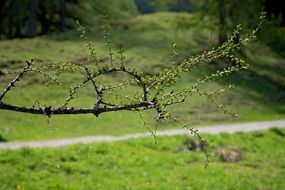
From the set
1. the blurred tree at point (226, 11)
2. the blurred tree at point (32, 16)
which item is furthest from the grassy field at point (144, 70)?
the blurred tree at point (32, 16)

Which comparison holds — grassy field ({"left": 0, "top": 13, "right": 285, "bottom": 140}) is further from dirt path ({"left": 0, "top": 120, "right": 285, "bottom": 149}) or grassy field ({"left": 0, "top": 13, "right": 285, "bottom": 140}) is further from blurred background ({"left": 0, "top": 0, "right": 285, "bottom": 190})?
dirt path ({"left": 0, "top": 120, "right": 285, "bottom": 149})

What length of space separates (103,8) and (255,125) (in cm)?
3081

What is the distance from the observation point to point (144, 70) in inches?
1410

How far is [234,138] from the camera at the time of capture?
22109mm

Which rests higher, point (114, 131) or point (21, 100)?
point (21, 100)

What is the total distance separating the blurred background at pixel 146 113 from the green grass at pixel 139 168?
0.03 meters

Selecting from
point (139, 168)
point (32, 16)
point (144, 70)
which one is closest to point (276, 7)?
point (144, 70)

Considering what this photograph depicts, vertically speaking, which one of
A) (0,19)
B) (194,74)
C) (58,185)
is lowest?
(58,185)

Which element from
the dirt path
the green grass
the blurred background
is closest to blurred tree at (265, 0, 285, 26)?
the blurred background

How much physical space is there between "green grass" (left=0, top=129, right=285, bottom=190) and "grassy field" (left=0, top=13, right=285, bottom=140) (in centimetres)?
553

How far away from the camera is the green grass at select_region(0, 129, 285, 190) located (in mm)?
15031

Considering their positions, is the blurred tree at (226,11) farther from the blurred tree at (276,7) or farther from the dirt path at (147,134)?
the dirt path at (147,134)

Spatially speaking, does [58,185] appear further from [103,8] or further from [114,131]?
[103,8]

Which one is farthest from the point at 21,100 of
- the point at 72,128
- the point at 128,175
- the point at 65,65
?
the point at 65,65
